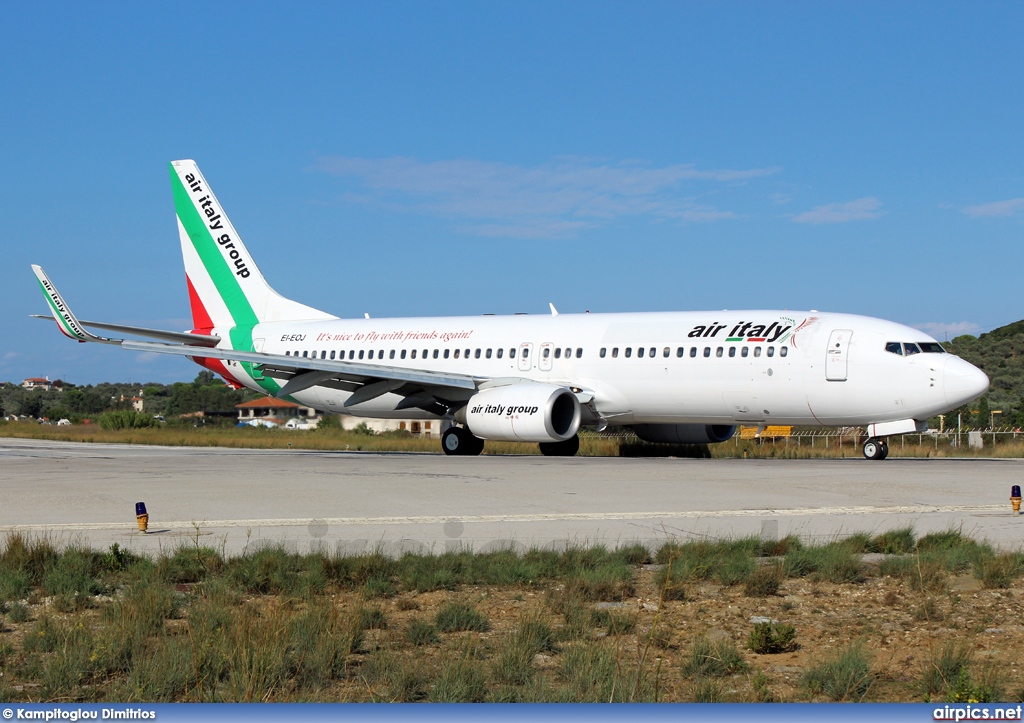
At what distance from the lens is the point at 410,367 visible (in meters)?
31.3

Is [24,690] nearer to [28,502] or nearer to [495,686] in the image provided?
[495,686]

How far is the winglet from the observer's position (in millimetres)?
28594

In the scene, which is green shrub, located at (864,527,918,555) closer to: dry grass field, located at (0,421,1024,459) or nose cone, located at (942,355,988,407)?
nose cone, located at (942,355,988,407)

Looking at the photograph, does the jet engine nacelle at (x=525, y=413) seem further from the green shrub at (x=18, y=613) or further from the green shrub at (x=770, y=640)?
the green shrub at (x=770, y=640)

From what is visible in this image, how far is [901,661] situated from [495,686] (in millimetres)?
2711

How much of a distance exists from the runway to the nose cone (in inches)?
56.0

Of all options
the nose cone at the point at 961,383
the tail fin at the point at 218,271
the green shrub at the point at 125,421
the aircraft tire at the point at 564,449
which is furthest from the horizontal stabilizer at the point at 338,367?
the green shrub at the point at 125,421

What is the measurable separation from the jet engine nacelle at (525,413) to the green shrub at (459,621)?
57.1 ft

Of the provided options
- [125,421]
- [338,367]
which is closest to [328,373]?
[338,367]

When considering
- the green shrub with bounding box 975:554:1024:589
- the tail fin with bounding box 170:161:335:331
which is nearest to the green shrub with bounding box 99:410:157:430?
the tail fin with bounding box 170:161:335:331

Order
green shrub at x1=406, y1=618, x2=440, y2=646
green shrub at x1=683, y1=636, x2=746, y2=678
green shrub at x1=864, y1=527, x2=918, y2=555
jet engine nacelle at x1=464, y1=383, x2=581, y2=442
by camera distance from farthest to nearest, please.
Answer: jet engine nacelle at x1=464, y1=383, x2=581, y2=442 → green shrub at x1=864, y1=527, x2=918, y2=555 → green shrub at x1=406, y1=618, x2=440, y2=646 → green shrub at x1=683, y1=636, x2=746, y2=678

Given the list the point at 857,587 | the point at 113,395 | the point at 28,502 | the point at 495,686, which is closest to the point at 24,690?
the point at 495,686

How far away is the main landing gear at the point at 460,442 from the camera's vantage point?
97.2ft

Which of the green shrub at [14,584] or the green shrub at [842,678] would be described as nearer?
the green shrub at [842,678]
